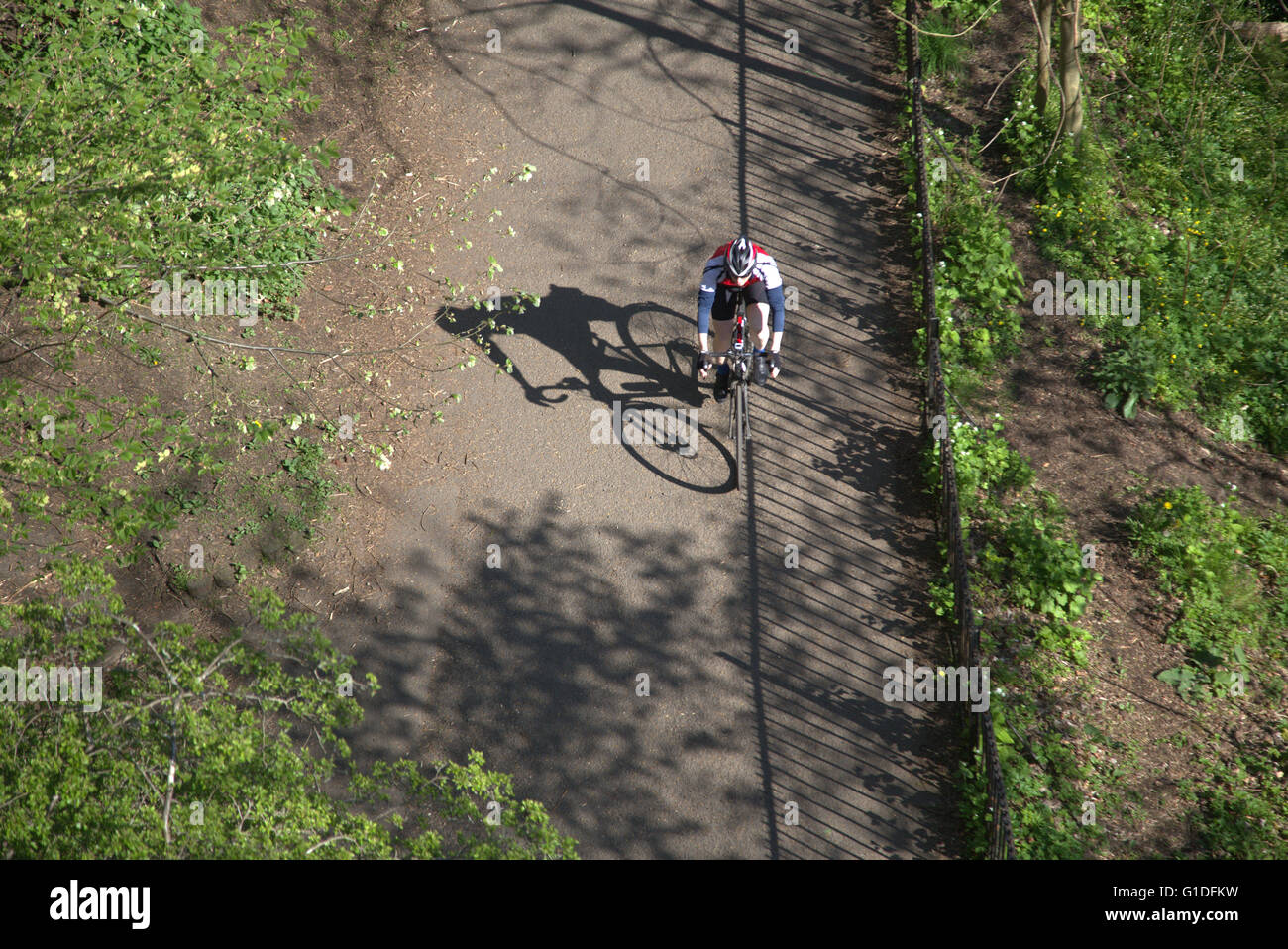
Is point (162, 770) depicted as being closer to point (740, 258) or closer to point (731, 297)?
point (740, 258)

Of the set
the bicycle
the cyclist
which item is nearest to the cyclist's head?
the cyclist

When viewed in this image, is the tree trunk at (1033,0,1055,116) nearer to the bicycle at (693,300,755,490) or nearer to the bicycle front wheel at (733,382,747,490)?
the bicycle at (693,300,755,490)

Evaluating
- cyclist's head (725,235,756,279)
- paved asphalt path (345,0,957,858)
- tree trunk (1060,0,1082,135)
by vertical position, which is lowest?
paved asphalt path (345,0,957,858)

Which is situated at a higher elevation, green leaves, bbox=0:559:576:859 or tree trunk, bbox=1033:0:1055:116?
tree trunk, bbox=1033:0:1055:116

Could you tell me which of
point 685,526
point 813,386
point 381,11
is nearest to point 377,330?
point 685,526

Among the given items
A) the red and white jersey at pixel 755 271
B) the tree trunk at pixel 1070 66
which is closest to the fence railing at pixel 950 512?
the tree trunk at pixel 1070 66

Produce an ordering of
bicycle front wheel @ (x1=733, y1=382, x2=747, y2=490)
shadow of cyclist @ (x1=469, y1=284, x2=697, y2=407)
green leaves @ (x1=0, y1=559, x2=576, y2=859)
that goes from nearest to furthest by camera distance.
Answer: green leaves @ (x1=0, y1=559, x2=576, y2=859), bicycle front wheel @ (x1=733, y1=382, x2=747, y2=490), shadow of cyclist @ (x1=469, y1=284, x2=697, y2=407)

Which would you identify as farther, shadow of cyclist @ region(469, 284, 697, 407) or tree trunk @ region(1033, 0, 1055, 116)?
tree trunk @ region(1033, 0, 1055, 116)
